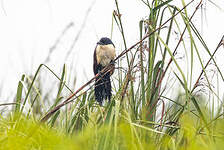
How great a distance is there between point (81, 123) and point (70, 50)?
0.37 meters

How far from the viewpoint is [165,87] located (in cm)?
153

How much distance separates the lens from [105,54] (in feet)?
9.70

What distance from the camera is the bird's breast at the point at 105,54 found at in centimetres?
293

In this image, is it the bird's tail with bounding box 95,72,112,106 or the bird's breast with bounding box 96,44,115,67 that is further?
the bird's breast with bounding box 96,44,115,67

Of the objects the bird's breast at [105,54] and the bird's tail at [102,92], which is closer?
the bird's tail at [102,92]

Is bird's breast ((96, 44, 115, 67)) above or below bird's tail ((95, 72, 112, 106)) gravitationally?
above

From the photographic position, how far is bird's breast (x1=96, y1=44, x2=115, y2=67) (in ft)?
9.60

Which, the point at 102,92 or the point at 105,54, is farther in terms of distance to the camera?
the point at 105,54

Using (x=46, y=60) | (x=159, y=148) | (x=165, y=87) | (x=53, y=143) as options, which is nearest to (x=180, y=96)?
(x=165, y=87)

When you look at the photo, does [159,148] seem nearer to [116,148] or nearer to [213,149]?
[116,148]

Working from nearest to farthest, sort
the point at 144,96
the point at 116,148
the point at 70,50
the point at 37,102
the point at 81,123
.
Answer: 1. the point at 116,148
2. the point at 144,96
3. the point at 81,123
4. the point at 70,50
5. the point at 37,102

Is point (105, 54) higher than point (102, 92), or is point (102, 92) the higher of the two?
point (105, 54)

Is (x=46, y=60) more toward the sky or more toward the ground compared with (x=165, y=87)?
more toward the sky

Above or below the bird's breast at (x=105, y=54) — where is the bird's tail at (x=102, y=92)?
below
